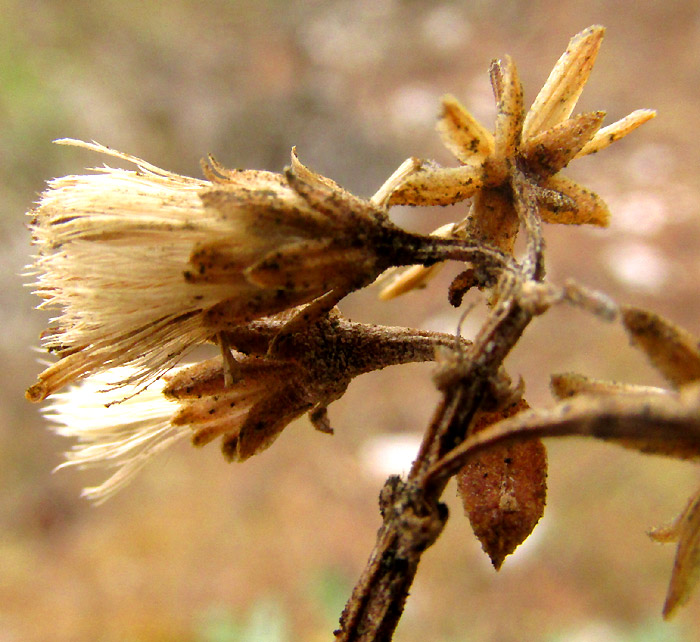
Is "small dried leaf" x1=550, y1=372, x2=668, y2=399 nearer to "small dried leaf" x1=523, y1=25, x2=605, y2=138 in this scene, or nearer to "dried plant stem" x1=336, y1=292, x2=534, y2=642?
"dried plant stem" x1=336, y1=292, x2=534, y2=642


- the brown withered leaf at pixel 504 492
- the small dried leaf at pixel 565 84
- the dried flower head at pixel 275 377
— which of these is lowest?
the brown withered leaf at pixel 504 492

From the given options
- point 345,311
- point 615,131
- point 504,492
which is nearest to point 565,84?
point 615,131

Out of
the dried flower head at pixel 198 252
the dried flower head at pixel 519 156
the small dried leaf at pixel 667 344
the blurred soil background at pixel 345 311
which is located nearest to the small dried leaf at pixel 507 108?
the dried flower head at pixel 519 156

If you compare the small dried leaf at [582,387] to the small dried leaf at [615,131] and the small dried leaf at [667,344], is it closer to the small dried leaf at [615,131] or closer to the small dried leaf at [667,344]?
the small dried leaf at [667,344]

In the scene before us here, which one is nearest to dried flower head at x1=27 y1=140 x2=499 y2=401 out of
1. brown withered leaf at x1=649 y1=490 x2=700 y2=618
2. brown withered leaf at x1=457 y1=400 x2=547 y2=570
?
brown withered leaf at x1=457 y1=400 x2=547 y2=570

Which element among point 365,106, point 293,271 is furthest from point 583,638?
point 365,106

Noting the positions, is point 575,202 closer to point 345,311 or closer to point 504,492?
→ point 504,492

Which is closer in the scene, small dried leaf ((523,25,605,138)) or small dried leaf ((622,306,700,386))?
small dried leaf ((622,306,700,386))
